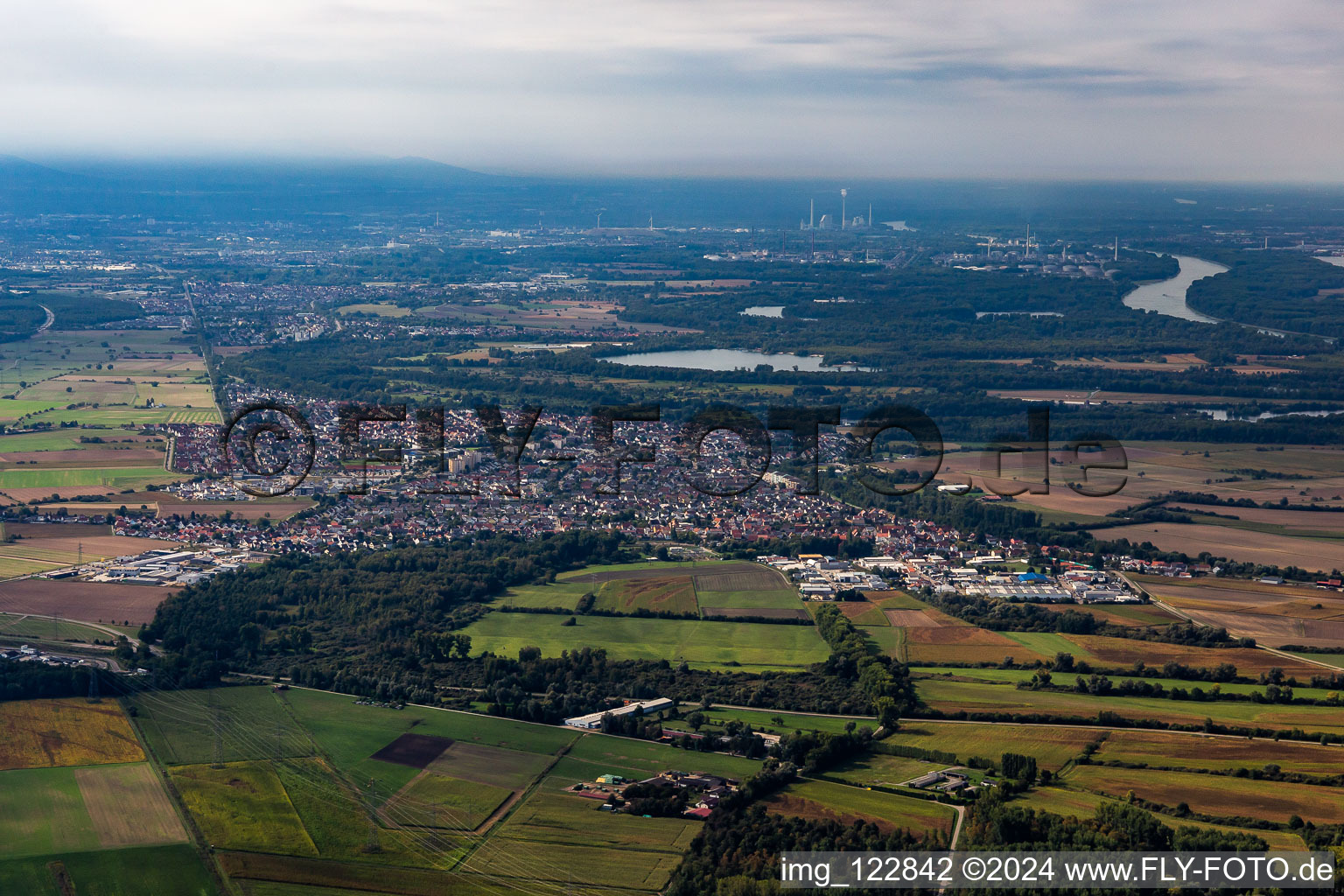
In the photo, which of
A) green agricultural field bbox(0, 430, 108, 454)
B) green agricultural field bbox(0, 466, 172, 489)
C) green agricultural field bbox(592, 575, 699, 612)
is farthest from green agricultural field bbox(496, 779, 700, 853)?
green agricultural field bbox(0, 430, 108, 454)

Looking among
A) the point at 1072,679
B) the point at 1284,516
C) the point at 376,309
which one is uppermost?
the point at 376,309

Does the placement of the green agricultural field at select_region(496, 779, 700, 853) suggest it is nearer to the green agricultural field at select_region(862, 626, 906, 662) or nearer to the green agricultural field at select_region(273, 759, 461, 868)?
the green agricultural field at select_region(273, 759, 461, 868)

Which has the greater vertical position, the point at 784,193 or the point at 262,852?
the point at 784,193

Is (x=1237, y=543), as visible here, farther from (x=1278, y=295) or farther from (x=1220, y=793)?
(x=1278, y=295)

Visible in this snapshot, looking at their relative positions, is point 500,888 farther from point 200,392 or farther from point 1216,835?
point 200,392

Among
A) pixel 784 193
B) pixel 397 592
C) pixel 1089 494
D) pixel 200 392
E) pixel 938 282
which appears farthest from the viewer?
pixel 784 193

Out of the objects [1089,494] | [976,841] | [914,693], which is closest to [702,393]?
[1089,494]

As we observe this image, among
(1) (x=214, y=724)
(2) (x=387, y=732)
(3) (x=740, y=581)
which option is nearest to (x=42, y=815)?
(1) (x=214, y=724)

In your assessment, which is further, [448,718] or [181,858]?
[448,718]
